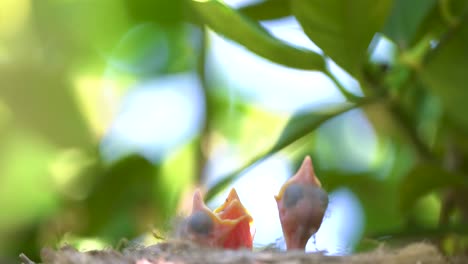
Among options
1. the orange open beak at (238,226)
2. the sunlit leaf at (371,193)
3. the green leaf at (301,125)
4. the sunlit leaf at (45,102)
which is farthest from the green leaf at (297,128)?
the sunlit leaf at (45,102)

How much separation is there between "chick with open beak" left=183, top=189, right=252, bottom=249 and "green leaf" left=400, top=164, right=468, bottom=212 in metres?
0.27

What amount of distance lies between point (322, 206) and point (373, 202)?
50 centimetres

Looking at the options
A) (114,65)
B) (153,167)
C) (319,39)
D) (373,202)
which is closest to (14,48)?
(114,65)

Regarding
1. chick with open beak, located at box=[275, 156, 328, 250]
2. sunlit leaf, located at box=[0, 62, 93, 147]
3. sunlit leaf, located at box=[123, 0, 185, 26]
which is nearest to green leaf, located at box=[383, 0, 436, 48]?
chick with open beak, located at box=[275, 156, 328, 250]

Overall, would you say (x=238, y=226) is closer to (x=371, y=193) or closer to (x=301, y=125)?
(x=301, y=125)

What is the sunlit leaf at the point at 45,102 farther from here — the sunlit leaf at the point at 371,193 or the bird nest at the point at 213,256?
the bird nest at the point at 213,256

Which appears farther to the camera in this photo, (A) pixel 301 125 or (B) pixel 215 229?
(A) pixel 301 125

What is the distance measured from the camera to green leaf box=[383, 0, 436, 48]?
2.19 feet

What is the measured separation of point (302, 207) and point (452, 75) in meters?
0.33

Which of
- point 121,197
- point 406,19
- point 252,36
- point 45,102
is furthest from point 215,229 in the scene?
point 45,102

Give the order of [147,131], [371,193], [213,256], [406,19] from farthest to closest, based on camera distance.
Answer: [147,131] < [371,193] < [406,19] < [213,256]

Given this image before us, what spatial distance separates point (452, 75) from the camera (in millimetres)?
746

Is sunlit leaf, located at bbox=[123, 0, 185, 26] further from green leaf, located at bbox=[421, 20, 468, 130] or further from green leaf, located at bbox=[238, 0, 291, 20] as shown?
green leaf, located at bbox=[421, 20, 468, 130]

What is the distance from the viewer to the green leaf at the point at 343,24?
555mm
